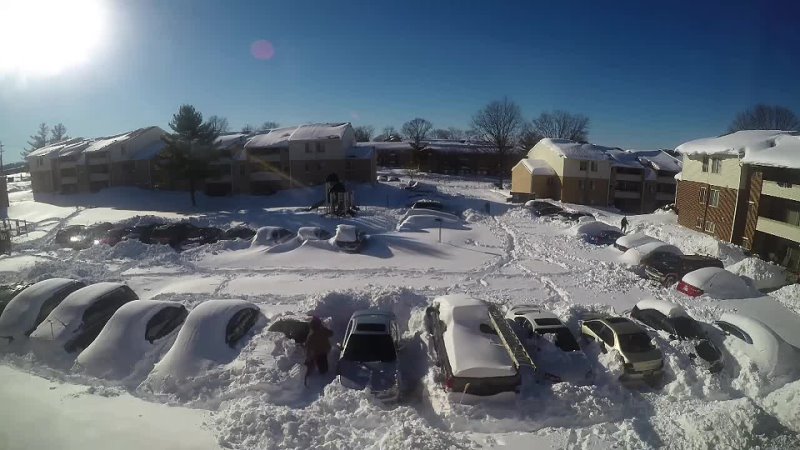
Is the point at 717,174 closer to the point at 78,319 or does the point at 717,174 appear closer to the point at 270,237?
the point at 270,237

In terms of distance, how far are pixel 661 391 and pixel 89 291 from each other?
14115 millimetres

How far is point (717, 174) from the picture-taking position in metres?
23.2

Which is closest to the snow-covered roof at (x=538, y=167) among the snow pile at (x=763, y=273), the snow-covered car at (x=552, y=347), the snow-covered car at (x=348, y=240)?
the snow-covered car at (x=348, y=240)

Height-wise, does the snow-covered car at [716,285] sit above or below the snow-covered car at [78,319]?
below

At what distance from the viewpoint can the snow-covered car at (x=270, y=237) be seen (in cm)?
2250

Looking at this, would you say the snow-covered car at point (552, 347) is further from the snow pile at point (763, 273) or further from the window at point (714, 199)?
the window at point (714, 199)

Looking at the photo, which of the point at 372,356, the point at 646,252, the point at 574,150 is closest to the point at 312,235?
the point at 372,356

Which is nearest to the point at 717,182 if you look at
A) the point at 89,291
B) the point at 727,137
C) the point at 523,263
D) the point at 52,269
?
the point at 727,137

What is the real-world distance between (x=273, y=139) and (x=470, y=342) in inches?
1573

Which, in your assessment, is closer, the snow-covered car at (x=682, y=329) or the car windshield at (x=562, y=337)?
the snow-covered car at (x=682, y=329)

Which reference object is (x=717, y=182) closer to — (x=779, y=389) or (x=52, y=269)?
(x=779, y=389)

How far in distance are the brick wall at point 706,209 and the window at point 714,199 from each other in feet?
0.19

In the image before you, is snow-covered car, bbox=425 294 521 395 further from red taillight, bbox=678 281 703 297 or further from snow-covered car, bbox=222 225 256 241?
snow-covered car, bbox=222 225 256 241

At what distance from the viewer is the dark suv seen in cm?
1647
